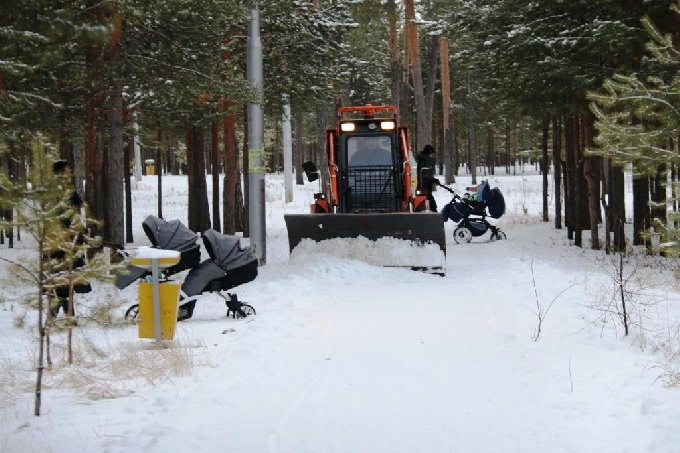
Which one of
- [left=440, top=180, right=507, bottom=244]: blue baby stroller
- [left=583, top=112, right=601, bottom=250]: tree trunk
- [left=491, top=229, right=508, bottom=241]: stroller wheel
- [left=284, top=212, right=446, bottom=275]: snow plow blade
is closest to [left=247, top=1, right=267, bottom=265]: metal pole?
[left=284, top=212, right=446, bottom=275]: snow plow blade

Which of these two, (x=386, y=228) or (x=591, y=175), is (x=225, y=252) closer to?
(x=386, y=228)

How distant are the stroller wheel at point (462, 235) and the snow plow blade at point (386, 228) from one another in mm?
6638

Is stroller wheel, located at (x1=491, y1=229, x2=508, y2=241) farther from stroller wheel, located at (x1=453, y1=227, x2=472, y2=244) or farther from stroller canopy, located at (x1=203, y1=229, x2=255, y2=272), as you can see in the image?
stroller canopy, located at (x1=203, y1=229, x2=255, y2=272)

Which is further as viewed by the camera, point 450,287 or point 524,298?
point 450,287

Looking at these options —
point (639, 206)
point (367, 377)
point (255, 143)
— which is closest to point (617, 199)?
point (639, 206)

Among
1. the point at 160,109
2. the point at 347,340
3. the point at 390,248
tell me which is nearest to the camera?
the point at 347,340

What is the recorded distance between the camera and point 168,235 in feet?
29.8

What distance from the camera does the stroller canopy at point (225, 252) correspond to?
909cm

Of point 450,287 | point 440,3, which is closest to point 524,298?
point 450,287

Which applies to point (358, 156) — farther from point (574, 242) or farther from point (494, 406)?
point (494, 406)

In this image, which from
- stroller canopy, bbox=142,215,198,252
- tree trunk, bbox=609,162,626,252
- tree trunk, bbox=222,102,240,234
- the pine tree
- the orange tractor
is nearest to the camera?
the pine tree

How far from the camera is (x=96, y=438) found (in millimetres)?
4742

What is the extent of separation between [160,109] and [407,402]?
1264cm

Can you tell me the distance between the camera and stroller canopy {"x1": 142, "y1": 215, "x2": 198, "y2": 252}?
29.4ft
